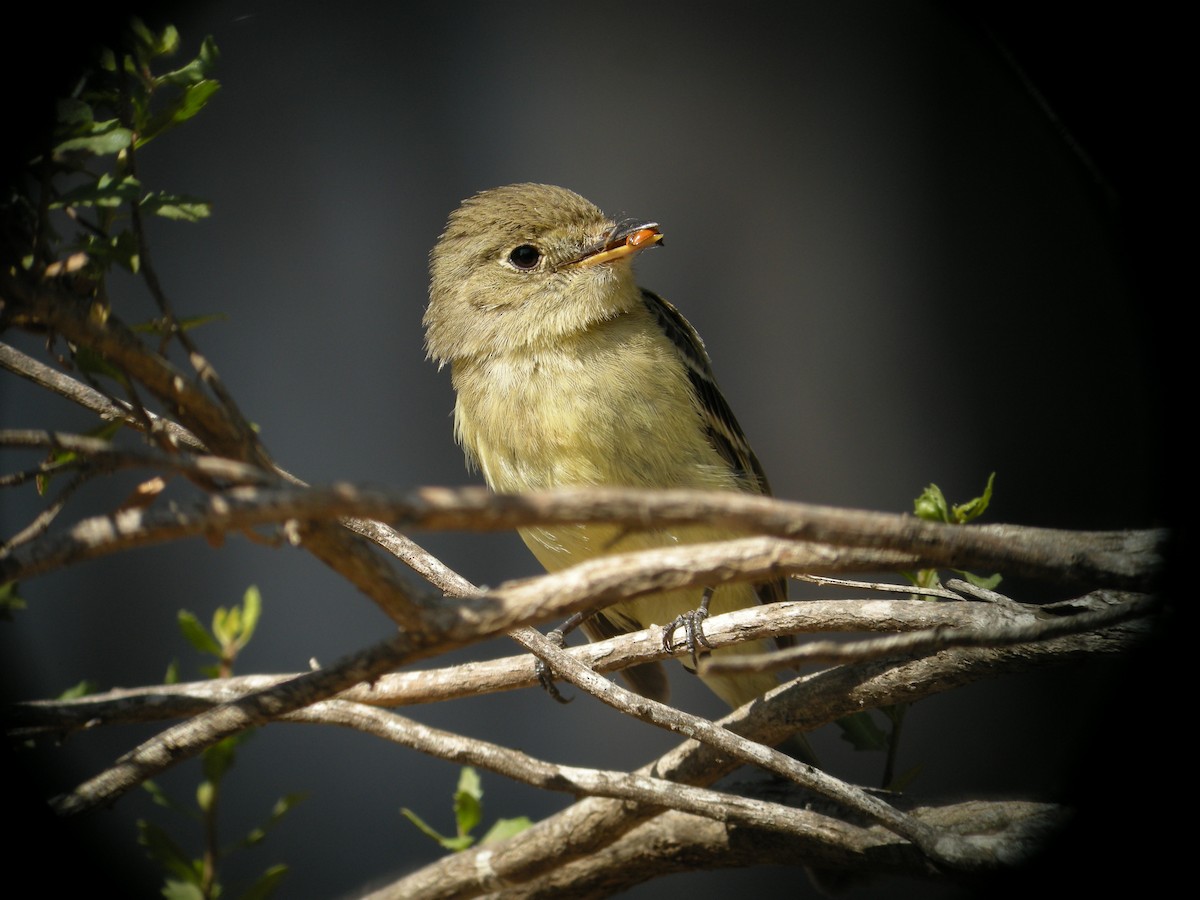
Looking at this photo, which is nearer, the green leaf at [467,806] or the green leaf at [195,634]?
the green leaf at [195,634]

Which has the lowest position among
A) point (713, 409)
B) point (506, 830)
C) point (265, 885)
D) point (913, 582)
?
point (506, 830)

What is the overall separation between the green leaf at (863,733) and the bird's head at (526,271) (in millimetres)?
1179

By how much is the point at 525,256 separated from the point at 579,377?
1.56ft

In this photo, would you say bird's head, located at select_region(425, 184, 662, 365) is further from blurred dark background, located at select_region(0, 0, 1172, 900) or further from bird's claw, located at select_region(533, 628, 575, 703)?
bird's claw, located at select_region(533, 628, 575, 703)

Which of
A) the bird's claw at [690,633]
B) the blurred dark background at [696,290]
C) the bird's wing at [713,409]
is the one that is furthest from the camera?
the bird's wing at [713,409]

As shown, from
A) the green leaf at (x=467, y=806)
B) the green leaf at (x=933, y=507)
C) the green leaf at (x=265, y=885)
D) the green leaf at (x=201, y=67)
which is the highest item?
the green leaf at (x=201, y=67)

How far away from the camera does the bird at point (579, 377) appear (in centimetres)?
240

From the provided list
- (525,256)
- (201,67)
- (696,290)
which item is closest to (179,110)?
(201,67)

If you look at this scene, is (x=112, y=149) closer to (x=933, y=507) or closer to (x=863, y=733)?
(x=933, y=507)

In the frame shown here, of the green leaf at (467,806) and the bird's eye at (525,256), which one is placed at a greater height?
the bird's eye at (525,256)

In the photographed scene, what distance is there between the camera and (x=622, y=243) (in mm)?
2557

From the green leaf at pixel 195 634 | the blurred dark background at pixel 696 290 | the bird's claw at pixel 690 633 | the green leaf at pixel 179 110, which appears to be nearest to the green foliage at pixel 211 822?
the green leaf at pixel 195 634

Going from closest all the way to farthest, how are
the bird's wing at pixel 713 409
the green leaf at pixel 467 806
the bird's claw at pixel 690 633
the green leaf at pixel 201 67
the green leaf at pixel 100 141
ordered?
the green leaf at pixel 100 141, the green leaf at pixel 201 67, the bird's claw at pixel 690 633, the green leaf at pixel 467 806, the bird's wing at pixel 713 409

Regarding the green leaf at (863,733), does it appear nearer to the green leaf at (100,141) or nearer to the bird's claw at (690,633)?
the bird's claw at (690,633)
